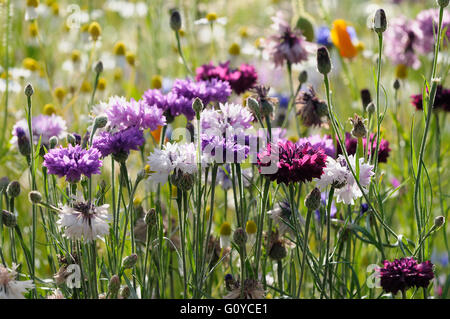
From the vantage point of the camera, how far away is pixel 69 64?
1715 millimetres

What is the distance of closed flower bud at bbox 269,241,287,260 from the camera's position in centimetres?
95

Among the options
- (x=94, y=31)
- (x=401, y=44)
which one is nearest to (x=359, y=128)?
(x=94, y=31)

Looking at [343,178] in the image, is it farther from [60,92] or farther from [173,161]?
[60,92]

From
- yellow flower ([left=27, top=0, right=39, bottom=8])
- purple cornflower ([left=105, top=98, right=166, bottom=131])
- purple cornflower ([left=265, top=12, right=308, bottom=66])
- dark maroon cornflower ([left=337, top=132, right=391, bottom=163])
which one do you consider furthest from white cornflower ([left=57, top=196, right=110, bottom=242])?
yellow flower ([left=27, top=0, right=39, bottom=8])

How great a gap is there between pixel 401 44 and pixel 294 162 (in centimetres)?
93

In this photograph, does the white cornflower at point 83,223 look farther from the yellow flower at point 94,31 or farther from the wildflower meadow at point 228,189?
the yellow flower at point 94,31

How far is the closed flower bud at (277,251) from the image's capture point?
3.13 ft

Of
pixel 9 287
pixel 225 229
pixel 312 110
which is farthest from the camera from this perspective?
pixel 312 110

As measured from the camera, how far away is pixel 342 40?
1479 mm

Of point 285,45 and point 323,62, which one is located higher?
point 285,45

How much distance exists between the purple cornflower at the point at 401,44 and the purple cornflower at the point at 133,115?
0.89 m

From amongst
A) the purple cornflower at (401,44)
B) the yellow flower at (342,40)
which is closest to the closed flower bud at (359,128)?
the yellow flower at (342,40)

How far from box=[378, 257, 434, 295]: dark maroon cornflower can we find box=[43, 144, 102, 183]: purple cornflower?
1.23ft

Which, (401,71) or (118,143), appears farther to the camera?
(401,71)
